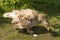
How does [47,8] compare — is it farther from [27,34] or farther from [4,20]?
[27,34]

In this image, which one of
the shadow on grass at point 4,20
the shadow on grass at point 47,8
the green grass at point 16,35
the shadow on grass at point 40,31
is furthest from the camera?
the shadow on grass at point 47,8

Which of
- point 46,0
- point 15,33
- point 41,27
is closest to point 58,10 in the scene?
point 46,0

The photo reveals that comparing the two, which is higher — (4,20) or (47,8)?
(4,20)

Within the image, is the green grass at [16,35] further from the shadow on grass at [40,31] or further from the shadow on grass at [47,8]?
the shadow on grass at [47,8]

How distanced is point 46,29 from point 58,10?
169 centimetres

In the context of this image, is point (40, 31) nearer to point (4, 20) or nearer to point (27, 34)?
point (27, 34)

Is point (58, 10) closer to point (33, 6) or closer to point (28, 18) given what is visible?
point (33, 6)

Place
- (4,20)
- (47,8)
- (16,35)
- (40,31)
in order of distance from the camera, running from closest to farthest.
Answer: (16,35), (40,31), (4,20), (47,8)

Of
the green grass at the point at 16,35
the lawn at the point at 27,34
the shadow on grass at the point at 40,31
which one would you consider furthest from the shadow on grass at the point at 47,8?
the green grass at the point at 16,35

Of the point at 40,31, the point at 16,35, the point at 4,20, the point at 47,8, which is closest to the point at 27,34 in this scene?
the point at 16,35

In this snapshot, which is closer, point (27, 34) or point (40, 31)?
point (27, 34)

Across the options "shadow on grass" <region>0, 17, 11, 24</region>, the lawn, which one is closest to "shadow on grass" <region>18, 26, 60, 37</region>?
the lawn

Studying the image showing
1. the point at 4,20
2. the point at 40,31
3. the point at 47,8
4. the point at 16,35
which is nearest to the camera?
the point at 16,35

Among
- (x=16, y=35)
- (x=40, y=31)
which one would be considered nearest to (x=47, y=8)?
(x=40, y=31)
